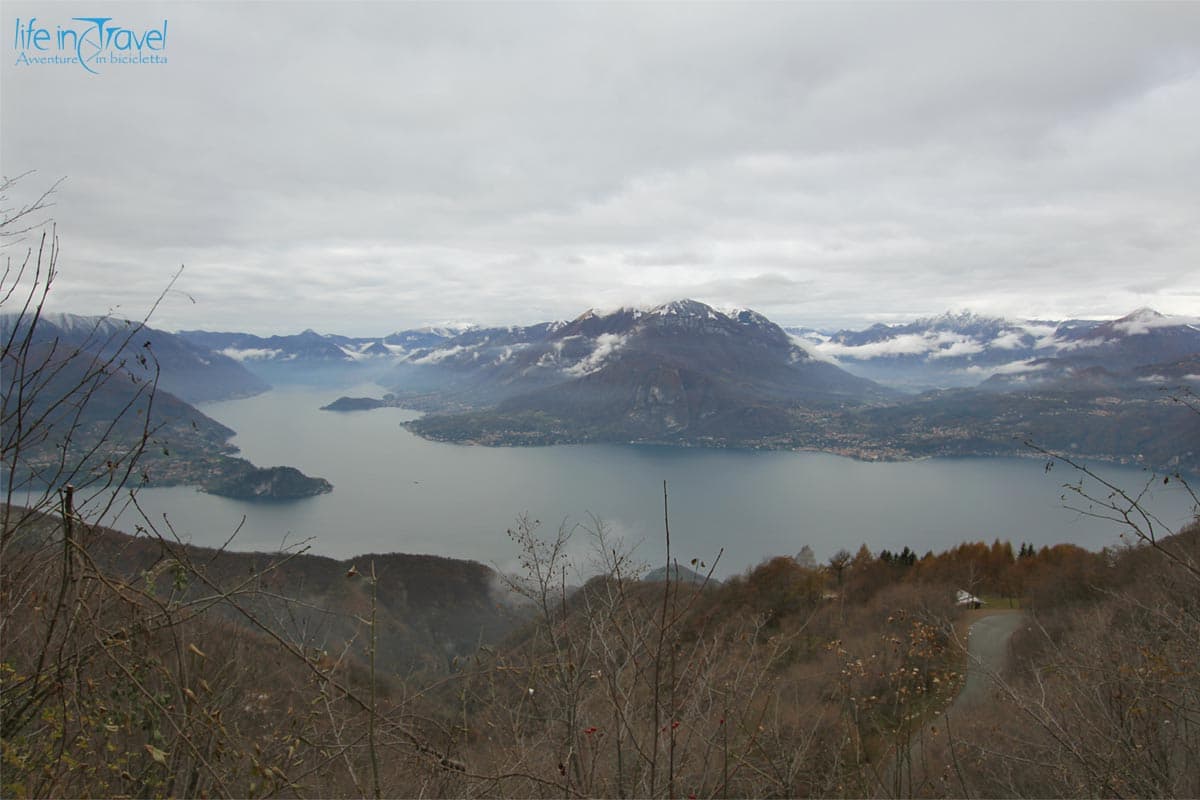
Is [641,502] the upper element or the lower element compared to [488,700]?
lower

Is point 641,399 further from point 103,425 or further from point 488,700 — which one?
point 488,700

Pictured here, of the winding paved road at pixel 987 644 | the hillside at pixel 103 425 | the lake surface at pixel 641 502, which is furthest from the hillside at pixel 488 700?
the lake surface at pixel 641 502

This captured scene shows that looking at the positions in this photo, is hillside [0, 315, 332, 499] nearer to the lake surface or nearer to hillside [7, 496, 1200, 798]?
hillside [7, 496, 1200, 798]

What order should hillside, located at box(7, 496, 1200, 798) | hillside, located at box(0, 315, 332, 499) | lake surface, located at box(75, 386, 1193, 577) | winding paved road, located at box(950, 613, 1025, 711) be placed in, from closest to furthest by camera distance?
hillside, located at box(7, 496, 1200, 798) → hillside, located at box(0, 315, 332, 499) → winding paved road, located at box(950, 613, 1025, 711) → lake surface, located at box(75, 386, 1193, 577)

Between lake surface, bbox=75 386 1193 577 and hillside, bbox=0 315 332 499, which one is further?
lake surface, bbox=75 386 1193 577

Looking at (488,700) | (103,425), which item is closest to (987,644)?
(488,700)

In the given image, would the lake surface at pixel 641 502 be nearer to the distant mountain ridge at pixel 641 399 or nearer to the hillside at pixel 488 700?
the distant mountain ridge at pixel 641 399

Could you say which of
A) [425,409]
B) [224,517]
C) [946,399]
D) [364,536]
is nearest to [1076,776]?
[364,536]

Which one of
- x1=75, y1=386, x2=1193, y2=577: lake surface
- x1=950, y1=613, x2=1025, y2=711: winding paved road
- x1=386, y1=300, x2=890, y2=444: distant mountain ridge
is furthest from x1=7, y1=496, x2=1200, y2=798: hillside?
x1=386, y1=300, x2=890, y2=444: distant mountain ridge

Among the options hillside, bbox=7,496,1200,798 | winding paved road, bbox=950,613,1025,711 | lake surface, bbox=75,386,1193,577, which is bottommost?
lake surface, bbox=75,386,1193,577
